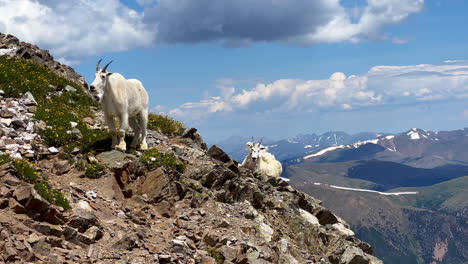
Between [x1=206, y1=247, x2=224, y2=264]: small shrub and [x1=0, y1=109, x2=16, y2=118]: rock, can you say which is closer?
[x1=206, y1=247, x2=224, y2=264]: small shrub

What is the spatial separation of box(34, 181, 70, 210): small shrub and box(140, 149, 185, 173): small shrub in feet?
13.9

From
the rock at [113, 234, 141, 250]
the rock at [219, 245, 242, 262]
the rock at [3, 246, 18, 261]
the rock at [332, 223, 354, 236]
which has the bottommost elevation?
the rock at [332, 223, 354, 236]

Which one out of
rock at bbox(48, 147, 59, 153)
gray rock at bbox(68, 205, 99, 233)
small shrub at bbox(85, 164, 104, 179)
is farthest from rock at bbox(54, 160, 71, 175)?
gray rock at bbox(68, 205, 99, 233)

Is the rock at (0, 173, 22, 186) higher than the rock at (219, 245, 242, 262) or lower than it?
higher

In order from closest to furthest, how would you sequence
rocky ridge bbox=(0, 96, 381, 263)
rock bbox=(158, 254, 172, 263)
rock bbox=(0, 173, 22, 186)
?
rocky ridge bbox=(0, 96, 381, 263) → rock bbox=(0, 173, 22, 186) → rock bbox=(158, 254, 172, 263)

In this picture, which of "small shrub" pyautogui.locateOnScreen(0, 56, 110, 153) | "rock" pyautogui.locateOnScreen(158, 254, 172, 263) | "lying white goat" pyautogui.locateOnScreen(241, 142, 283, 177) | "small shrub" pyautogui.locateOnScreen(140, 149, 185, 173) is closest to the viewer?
"rock" pyautogui.locateOnScreen(158, 254, 172, 263)

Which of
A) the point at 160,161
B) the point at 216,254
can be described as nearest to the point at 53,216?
the point at 216,254

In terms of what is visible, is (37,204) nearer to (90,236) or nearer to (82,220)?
(82,220)

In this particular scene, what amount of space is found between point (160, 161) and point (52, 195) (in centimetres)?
507

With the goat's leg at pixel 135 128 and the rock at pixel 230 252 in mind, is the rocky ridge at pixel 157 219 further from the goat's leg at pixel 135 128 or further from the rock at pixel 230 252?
the goat's leg at pixel 135 128

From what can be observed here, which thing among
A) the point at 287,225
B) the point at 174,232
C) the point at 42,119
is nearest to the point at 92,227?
the point at 174,232

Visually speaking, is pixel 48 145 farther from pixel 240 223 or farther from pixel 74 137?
pixel 240 223

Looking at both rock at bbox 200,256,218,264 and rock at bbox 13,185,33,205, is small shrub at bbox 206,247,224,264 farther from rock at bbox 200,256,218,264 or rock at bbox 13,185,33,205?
rock at bbox 13,185,33,205

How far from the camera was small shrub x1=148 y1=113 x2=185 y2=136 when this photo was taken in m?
23.9
